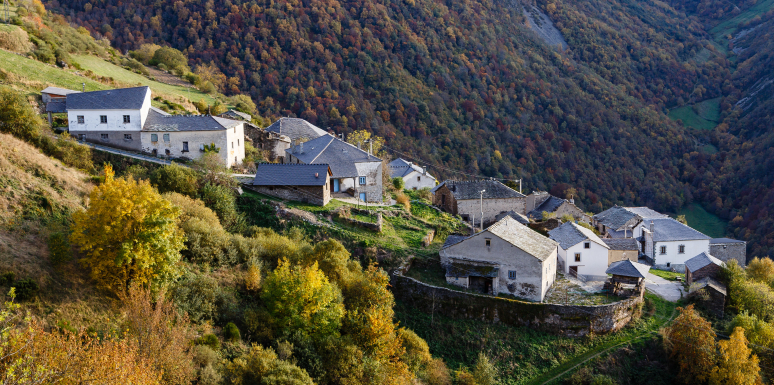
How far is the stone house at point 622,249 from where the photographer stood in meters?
47.0

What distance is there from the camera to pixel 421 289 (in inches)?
1411

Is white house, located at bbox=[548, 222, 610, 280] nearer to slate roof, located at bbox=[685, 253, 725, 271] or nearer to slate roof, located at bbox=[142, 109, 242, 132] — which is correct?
slate roof, located at bbox=[685, 253, 725, 271]

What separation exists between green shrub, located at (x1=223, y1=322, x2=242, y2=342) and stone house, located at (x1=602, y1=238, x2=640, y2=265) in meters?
32.9

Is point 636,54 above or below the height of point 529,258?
above

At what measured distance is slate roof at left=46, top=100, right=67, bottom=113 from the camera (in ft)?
144

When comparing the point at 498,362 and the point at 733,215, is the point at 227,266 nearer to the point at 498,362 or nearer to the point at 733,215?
the point at 498,362

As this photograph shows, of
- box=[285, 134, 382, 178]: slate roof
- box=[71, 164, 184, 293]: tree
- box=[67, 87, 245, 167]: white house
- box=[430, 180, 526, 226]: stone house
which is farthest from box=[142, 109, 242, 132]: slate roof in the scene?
box=[430, 180, 526, 226]: stone house

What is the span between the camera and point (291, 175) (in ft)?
141

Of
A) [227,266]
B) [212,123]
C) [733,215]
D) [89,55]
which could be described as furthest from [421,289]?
[733,215]

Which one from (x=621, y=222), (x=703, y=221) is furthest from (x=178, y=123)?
(x=703, y=221)

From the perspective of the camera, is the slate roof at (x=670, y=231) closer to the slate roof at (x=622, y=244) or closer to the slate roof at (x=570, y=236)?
the slate roof at (x=622, y=244)

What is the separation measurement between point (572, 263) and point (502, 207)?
1318 cm

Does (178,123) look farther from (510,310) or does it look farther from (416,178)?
(416,178)

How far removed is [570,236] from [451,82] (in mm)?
86821
